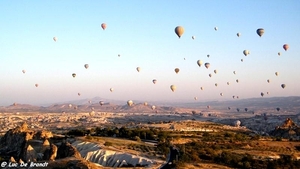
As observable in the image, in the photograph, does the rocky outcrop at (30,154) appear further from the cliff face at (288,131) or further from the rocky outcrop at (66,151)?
the cliff face at (288,131)

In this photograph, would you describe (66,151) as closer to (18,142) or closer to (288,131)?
(18,142)

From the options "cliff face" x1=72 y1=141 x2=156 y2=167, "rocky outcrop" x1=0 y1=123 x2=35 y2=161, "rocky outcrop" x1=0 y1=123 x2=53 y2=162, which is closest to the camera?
"cliff face" x1=72 y1=141 x2=156 y2=167

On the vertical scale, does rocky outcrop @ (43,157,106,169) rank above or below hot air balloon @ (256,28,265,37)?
below

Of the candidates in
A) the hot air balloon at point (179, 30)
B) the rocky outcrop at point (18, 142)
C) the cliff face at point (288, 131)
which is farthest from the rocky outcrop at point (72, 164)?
the cliff face at point (288, 131)

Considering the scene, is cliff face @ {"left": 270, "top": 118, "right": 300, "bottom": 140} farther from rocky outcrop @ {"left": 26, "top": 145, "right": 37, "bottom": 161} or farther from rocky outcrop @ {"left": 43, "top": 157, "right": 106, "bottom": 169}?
rocky outcrop @ {"left": 43, "top": 157, "right": 106, "bottom": 169}

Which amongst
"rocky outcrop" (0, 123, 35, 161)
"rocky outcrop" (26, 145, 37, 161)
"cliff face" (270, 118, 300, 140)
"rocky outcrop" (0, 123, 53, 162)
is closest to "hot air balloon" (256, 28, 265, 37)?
"cliff face" (270, 118, 300, 140)

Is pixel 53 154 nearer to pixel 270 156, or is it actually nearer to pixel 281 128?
pixel 270 156

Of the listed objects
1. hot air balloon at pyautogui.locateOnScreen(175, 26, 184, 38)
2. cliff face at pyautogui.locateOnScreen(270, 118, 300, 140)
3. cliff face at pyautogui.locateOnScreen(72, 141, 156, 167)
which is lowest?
cliff face at pyautogui.locateOnScreen(270, 118, 300, 140)

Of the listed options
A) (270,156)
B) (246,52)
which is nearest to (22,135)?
(270,156)
